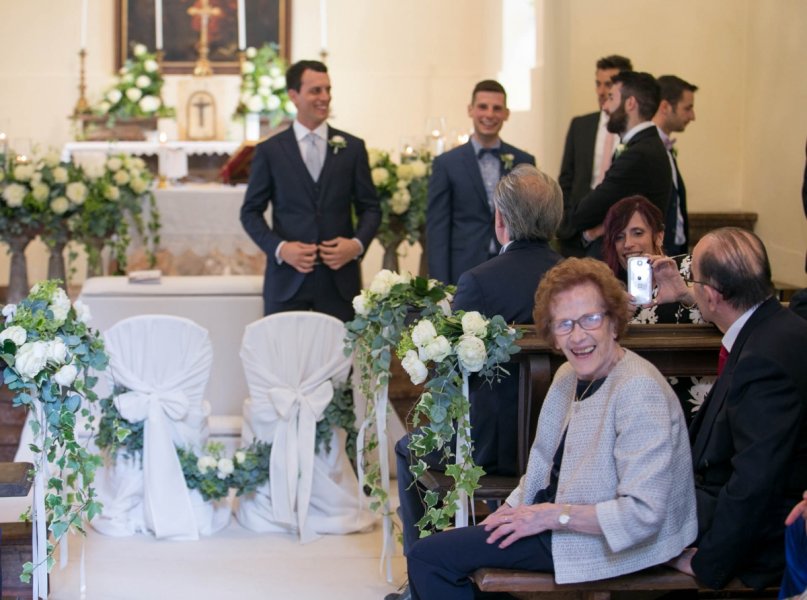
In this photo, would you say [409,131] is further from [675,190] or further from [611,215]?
[611,215]

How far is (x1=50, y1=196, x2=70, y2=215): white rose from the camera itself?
743 centimetres

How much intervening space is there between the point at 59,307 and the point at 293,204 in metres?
1.98

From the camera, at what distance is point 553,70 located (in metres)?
8.94

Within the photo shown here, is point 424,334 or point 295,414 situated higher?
point 424,334

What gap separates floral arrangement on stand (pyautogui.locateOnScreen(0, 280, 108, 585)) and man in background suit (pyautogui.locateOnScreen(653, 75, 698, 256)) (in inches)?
107

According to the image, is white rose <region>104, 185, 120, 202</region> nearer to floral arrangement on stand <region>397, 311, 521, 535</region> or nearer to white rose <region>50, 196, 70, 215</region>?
white rose <region>50, 196, 70, 215</region>

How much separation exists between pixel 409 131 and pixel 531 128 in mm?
3054

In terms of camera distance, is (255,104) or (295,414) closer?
(295,414)

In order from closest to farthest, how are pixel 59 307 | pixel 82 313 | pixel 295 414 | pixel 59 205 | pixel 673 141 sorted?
pixel 59 307
pixel 82 313
pixel 295 414
pixel 673 141
pixel 59 205

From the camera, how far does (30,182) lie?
24.4 ft

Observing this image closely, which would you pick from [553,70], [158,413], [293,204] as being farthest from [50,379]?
[553,70]

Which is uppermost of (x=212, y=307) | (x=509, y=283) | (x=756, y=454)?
(x=509, y=283)

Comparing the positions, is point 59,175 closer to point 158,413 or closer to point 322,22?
point 158,413

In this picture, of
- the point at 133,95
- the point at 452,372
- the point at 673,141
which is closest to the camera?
the point at 452,372
